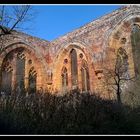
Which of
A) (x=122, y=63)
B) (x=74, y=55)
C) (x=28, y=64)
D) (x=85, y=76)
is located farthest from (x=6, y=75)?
(x=122, y=63)

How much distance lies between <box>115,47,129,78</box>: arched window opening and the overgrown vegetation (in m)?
7.44

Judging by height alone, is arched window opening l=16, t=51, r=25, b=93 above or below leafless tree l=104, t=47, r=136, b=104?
above

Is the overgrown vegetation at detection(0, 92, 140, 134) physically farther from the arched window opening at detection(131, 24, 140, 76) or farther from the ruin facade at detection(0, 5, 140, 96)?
the arched window opening at detection(131, 24, 140, 76)

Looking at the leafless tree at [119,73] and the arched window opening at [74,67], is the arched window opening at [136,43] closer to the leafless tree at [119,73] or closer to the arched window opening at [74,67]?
the leafless tree at [119,73]

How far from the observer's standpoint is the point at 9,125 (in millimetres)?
7543

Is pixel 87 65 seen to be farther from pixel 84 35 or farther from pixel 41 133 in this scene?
pixel 41 133

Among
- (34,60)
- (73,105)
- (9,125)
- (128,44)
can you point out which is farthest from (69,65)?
(9,125)

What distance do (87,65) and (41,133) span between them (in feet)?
41.9

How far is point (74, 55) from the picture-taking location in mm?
21828

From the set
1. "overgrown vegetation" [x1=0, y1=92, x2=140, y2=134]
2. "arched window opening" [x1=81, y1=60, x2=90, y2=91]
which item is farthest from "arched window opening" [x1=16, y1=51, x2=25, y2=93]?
"overgrown vegetation" [x1=0, y1=92, x2=140, y2=134]

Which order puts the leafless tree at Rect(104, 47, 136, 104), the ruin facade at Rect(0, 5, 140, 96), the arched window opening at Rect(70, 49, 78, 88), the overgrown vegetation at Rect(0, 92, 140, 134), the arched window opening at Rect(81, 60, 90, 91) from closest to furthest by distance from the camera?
the overgrown vegetation at Rect(0, 92, 140, 134) < the leafless tree at Rect(104, 47, 136, 104) < the ruin facade at Rect(0, 5, 140, 96) < the arched window opening at Rect(81, 60, 90, 91) < the arched window opening at Rect(70, 49, 78, 88)

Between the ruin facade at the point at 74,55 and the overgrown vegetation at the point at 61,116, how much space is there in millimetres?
8016

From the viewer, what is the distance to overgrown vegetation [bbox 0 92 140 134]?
7.78 meters

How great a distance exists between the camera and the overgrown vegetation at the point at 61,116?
7.78 metres
